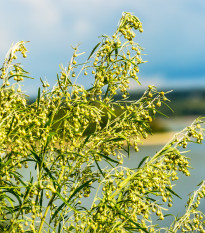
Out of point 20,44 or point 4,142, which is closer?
point 4,142

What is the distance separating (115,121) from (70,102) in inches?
19.9

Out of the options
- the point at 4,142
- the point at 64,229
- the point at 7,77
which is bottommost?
the point at 64,229

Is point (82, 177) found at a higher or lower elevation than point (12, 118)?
lower

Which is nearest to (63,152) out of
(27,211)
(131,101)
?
(27,211)

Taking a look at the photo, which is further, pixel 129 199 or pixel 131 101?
pixel 131 101

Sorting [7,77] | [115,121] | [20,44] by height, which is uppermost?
[20,44]

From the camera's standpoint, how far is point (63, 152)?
10.9 feet

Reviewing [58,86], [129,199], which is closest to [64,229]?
[129,199]

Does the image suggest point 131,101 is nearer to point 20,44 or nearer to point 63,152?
point 63,152

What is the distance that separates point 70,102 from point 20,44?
709mm

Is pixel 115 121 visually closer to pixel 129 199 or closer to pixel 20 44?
pixel 129 199

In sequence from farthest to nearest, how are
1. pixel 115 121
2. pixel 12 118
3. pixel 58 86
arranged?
pixel 115 121, pixel 58 86, pixel 12 118

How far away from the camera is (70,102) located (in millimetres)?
3270

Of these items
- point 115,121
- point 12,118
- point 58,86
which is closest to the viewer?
point 12,118
